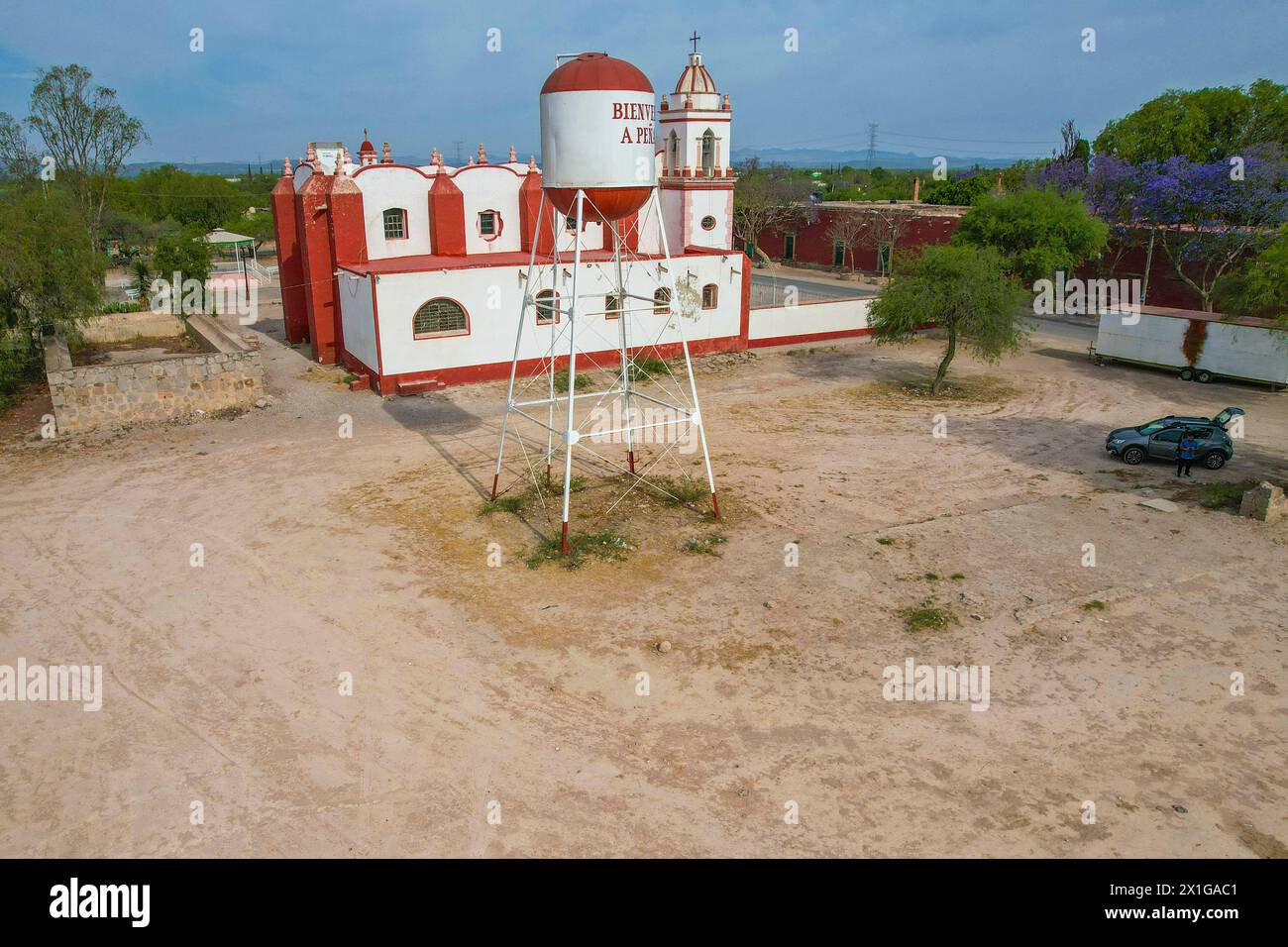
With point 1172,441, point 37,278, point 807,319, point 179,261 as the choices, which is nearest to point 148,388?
point 37,278

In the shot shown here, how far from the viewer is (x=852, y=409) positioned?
27.2 m

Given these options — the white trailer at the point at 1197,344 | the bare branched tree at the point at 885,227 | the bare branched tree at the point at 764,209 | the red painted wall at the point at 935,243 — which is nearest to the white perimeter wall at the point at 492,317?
the white trailer at the point at 1197,344

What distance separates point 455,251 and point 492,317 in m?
5.51

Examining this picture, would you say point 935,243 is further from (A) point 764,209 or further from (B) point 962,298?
(B) point 962,298

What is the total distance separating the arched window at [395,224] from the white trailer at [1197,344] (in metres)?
26.5

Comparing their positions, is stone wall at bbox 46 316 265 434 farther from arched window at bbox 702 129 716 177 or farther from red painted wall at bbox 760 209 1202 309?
red painted wall at bbox 760 209 1202 309

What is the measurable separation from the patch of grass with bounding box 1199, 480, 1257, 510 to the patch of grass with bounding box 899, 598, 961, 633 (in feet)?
28.1

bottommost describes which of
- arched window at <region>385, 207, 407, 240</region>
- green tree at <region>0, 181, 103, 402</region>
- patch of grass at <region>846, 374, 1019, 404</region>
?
patch of grass at <region>846, 374, 1019, 404</region>

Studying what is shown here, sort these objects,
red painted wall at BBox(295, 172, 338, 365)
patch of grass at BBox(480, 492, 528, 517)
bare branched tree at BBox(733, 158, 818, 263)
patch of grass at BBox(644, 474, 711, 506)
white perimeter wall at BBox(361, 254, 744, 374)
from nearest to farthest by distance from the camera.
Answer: patch of grass at BBox(480, 492, 528, 517), patch of grass at BBox(644, 474, 711, 506), white perimeter wall at BBox(361, 254, 744, 374), red painted wall at BBox(295, 172, 338, 365), bare branched tree at BBox(733, 158, 818, 263)

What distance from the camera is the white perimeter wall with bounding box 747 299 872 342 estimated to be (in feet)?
117

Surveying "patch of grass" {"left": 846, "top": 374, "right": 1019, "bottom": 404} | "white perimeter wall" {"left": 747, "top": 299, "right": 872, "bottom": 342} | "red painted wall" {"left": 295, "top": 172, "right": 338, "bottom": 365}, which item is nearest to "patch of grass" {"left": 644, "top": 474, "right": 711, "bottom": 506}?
"patch of grass" {"left": 846, "top": 374, "right": 1019, "bottom": 404}

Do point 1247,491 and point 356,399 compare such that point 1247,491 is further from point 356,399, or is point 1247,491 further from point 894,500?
point 356,399

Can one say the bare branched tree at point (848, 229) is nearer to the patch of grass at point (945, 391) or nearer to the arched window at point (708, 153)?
the arched window at point (708, 153)

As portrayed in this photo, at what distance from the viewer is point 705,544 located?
1736cm
